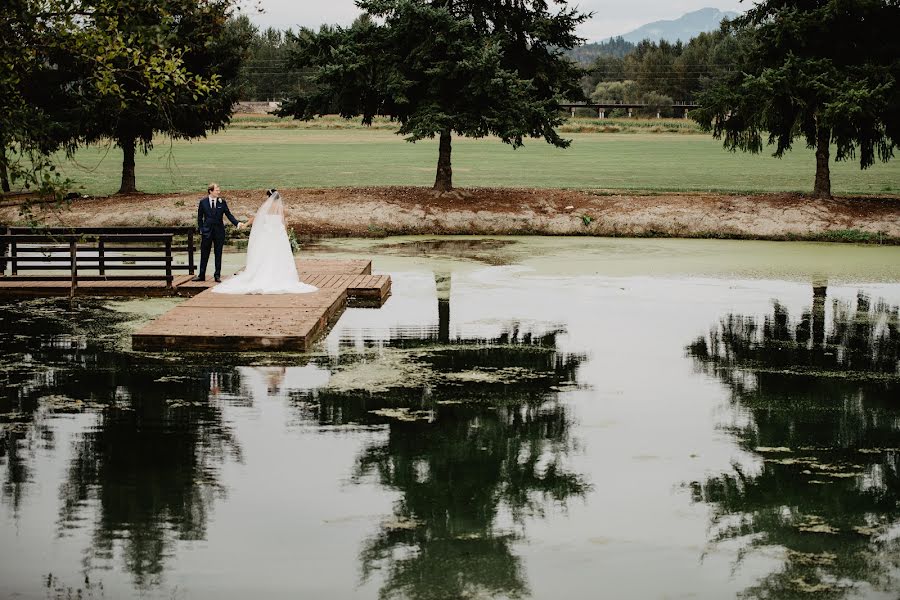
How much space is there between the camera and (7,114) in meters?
8.66

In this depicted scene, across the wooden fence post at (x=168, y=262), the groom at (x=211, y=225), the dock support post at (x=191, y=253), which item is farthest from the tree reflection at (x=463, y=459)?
the dock support post at (x=191, y=253)

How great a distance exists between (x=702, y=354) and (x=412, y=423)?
5.35 m

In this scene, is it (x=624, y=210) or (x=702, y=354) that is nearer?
(x=702, y=354)

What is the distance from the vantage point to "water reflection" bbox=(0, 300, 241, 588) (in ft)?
27.2

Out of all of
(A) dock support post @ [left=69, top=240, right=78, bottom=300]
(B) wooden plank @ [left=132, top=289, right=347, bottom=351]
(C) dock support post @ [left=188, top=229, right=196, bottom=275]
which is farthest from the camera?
(C) dock support post @ [left=188, top=229, right=196, bottom=275]

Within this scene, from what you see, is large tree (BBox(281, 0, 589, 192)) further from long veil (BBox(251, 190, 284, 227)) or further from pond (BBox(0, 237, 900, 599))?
pond (BBox(0, 237, 900, 599))

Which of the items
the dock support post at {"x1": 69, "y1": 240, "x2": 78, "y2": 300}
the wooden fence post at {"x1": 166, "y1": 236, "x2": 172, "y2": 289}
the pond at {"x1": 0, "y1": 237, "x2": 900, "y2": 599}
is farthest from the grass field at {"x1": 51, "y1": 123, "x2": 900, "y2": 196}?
the pond at {"x1": 0, "y1": 237, "x2": 900, "y2": 599}

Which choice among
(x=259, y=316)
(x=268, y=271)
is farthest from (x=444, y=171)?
(x=259, y=316)

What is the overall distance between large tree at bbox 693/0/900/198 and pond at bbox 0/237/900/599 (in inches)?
546

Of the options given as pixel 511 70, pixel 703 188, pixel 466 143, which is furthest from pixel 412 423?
pixel 466 143

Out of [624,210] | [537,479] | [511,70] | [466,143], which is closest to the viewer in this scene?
[537,479]

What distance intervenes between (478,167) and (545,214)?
2497 centimetres

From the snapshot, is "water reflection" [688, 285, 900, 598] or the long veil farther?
the long veil

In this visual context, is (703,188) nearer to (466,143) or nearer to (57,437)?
(57,437)
